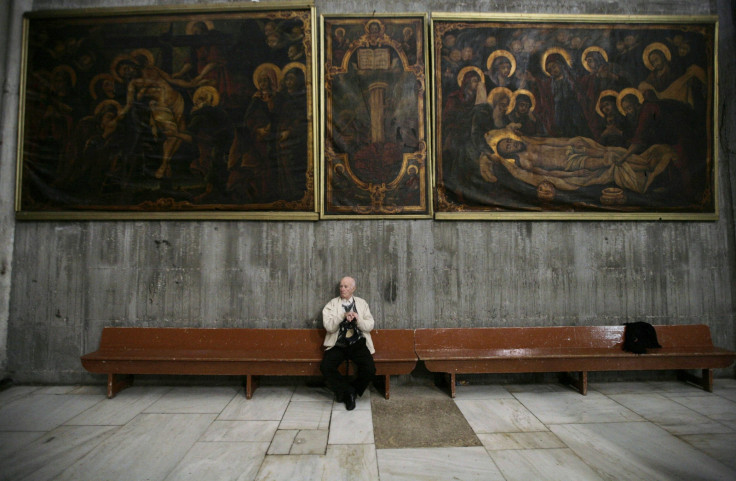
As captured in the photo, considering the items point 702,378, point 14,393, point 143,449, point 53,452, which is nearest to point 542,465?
point 702,378

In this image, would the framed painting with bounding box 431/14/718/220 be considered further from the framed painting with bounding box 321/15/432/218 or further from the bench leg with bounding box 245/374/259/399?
the bench leg with bounding box 245/374/259/399

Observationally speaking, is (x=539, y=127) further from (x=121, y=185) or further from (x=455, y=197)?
(x=121, y=185)

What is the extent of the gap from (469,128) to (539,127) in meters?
0.99

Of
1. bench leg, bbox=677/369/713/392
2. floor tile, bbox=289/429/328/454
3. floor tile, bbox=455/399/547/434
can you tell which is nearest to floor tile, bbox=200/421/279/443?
floor tile, bbox=289/429/328/454

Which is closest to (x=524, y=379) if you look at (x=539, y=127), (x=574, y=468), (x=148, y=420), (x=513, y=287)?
(x=513, y=287)

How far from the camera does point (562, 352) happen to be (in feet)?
15.4

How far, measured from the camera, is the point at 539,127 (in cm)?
521

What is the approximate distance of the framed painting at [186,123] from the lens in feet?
17.0

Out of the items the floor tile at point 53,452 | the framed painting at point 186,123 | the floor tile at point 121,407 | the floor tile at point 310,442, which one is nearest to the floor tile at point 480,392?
the floor tile at point 310,442

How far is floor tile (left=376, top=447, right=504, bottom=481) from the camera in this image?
2912 mm

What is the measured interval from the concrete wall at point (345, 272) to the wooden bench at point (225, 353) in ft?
0.70

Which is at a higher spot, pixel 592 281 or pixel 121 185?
pixel 121 185

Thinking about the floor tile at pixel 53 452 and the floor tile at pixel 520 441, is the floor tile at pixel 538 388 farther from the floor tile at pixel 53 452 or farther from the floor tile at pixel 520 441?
the floor tile at pixel 53 452

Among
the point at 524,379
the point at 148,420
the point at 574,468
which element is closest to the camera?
the point at 574,468
